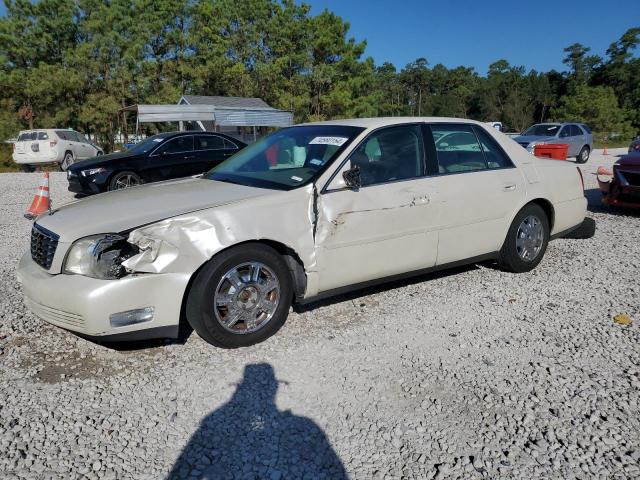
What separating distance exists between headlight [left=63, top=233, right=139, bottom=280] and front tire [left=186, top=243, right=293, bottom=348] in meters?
0.47

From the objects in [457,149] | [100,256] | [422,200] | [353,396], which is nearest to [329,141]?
[422,200]

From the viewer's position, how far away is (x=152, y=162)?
10672 millimetres

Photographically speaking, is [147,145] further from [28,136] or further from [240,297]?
[28,136]

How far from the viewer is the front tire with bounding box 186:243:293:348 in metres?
3.21

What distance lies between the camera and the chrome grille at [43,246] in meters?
3.23

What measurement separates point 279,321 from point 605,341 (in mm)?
2392

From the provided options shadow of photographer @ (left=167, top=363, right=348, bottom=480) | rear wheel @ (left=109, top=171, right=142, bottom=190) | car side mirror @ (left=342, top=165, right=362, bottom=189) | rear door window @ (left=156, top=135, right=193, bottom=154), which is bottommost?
shadow of photographer @ (left=167, top=363, right=348, bottom=480)

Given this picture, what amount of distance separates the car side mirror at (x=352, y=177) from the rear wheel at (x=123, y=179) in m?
7.79

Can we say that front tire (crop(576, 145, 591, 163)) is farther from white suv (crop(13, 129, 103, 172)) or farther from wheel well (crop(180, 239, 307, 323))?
white suv (crop(13, 129, 103, 172))

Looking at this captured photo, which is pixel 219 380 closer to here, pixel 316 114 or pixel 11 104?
pixel 11 104

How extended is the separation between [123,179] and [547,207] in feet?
27.7

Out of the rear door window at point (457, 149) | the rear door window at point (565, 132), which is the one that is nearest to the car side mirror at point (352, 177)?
the rear door window at point (457, 149)

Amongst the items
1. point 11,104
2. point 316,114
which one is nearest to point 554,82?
point 316,114

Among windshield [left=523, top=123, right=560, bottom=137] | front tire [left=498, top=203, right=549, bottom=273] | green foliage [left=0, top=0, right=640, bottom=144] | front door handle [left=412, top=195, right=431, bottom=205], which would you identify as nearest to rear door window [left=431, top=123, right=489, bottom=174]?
front door handle [left=412, top=195, right=431, bottom=205]
